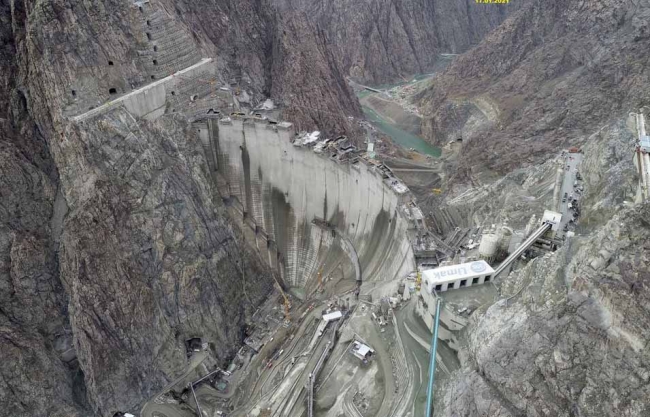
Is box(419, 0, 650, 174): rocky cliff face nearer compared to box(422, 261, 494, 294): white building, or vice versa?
box(422, 261, 494, 294): white building

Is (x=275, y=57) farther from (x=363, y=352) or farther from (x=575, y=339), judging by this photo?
(x=575, y=339)

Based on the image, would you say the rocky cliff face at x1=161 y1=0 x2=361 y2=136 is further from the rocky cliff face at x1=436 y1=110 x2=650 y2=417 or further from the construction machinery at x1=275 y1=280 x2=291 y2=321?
the rocky cliff face at x1=436 y1=110 x2=650 y2=417

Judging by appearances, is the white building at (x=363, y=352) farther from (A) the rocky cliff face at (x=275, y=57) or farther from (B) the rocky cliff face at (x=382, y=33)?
(B) the rocky cliff face at (x=382, y=33)

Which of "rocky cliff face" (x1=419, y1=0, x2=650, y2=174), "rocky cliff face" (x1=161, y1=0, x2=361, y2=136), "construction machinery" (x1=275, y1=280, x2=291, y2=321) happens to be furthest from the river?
Answer: "construction machinery" (x1=275, y1=280, x2=291, y2=321)

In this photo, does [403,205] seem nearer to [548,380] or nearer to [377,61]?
[548,380]

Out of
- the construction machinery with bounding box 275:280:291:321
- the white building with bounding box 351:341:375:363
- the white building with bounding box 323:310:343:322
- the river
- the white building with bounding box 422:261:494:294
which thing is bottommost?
the river

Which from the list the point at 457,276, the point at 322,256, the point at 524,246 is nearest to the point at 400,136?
the point at 322,256
